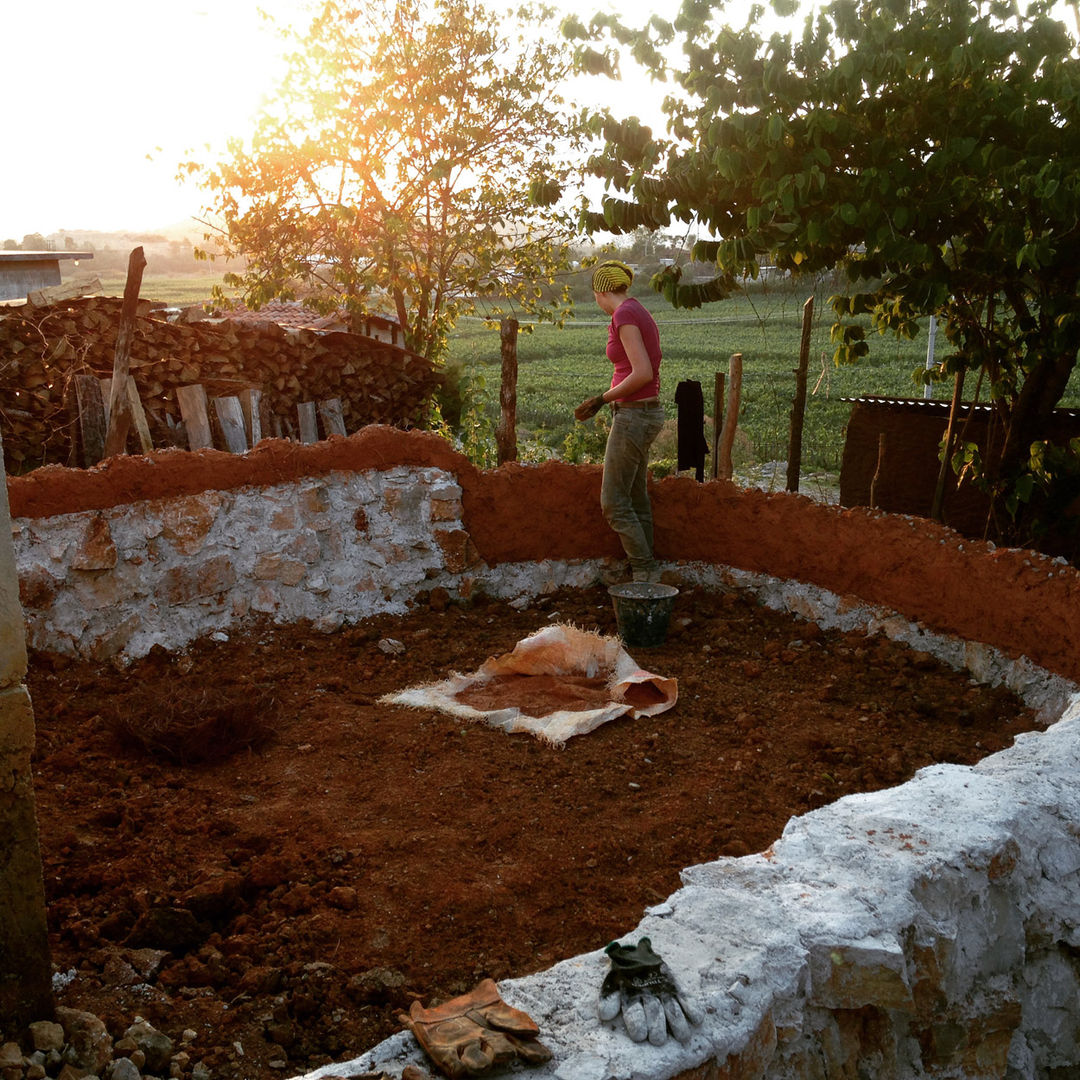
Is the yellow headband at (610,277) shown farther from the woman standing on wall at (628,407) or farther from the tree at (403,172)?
the tree at (403,172)

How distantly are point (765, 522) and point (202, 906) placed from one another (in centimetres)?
393

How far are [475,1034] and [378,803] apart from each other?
183 centimetres

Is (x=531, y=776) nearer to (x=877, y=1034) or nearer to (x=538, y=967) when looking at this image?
(x=538, y=967)

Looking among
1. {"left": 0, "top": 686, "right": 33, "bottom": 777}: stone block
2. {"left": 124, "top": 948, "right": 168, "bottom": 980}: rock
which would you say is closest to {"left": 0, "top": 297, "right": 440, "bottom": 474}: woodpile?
{"left": 124, "top": 948, "right": 168, "bottom": 980}: rock

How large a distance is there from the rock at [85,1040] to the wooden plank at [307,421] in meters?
7.21

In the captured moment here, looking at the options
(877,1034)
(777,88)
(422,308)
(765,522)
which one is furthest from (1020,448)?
(422,308)

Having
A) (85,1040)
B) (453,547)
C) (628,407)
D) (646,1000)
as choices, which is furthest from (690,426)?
(85,1040)

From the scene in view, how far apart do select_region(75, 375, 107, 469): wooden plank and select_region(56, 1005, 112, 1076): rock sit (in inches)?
244

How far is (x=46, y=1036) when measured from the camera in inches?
91.4

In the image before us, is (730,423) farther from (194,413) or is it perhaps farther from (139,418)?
(139,418)

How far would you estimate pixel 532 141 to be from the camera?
11.6 m

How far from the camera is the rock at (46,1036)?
230 cm

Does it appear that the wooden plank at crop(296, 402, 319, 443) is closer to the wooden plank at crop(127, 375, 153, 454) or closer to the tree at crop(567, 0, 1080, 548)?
the wooden plank at crop(127, 375, 153, 454)

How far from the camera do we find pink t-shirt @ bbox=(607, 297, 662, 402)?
5.54 metres
